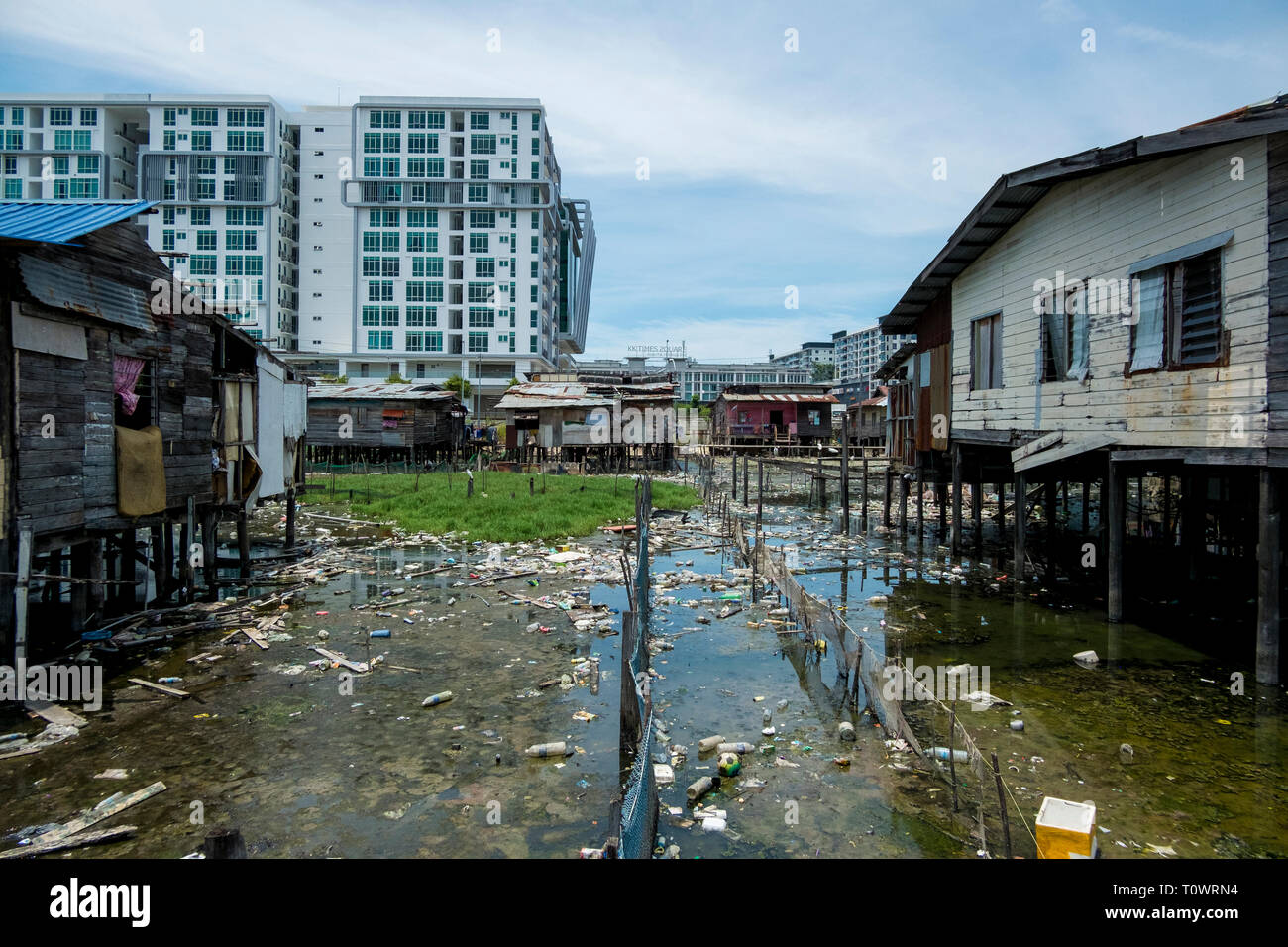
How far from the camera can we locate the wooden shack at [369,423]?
3712cm

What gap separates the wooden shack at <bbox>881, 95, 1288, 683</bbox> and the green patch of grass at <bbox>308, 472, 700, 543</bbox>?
31.0ft

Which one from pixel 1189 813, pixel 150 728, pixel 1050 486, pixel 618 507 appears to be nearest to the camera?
pixel 1189 813

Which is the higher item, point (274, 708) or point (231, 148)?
point (231, 148)

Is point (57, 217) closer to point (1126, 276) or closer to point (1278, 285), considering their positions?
point (1278, 285)

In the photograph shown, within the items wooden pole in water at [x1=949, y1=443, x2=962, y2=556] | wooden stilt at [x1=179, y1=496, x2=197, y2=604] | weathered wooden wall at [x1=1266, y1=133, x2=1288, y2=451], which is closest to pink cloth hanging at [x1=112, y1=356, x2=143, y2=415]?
wooden stilt at [x1=179, y1=496, x2=197, y2=604]

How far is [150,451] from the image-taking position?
1042 centimetres

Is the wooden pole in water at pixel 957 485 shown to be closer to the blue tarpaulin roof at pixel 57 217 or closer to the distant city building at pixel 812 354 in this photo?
the blue tarpaulin roof at pixel 57 217

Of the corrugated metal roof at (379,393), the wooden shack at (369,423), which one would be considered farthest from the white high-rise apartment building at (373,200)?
the wooden shack at (369,423)

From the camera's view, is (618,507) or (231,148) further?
(231,148)
